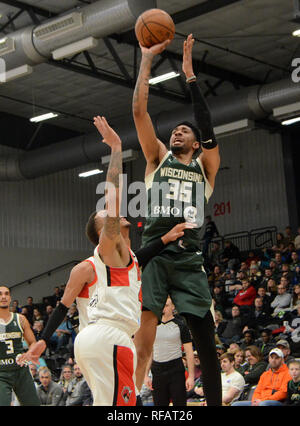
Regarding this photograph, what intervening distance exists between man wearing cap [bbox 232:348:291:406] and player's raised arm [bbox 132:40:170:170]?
6252 millimetres

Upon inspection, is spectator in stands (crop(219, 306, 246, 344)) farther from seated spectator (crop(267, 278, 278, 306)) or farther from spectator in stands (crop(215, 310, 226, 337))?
seated spectator (crop(267, 278, 278, 306))

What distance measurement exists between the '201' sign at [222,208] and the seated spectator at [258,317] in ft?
32.5

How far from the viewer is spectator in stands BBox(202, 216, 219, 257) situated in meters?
24.9

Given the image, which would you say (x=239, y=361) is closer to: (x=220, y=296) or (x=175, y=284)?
(x=220, y=296)

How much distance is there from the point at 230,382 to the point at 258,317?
15.4 ft

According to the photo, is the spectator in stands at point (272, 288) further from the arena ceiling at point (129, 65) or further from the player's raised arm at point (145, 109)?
the player's raised arm at point (145, 109)

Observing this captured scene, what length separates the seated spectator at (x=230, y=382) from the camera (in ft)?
38.0

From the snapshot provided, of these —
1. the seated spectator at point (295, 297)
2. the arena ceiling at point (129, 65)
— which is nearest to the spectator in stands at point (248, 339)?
the seated spectator at point (295, 297)

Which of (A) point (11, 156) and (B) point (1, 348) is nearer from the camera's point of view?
(B) point (1, 348)

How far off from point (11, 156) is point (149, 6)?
11.9 metres

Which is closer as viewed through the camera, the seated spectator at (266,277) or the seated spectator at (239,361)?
the seated spectator at (239,361)

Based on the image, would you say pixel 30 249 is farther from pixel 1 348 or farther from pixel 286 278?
pixel 1 348

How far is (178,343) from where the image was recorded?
927cm
